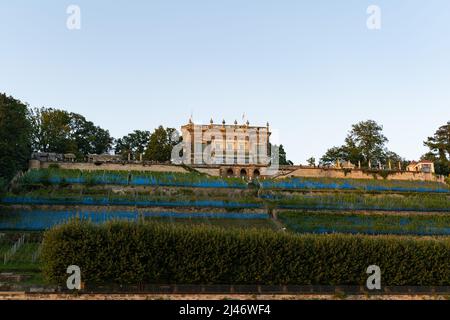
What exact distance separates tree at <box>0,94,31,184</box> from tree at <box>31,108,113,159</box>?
30590 millimetres

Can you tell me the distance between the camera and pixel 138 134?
112 metres

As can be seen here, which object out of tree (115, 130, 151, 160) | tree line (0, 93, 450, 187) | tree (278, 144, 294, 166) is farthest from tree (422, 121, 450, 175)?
tree (115, 130, 151, 160)

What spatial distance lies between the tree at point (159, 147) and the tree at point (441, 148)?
46447mm

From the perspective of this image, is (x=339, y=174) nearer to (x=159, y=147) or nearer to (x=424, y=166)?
(x=424, y=166)

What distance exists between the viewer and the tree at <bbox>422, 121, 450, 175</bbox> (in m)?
90.4

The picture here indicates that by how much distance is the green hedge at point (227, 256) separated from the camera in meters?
29.5

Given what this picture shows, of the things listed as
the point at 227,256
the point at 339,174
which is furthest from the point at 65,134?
the point at 227,256

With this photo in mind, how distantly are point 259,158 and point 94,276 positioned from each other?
66330 mm

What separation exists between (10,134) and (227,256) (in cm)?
3106

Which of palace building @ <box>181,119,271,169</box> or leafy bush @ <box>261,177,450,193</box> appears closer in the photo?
leafy bush @ <box>261,177,450,193</box>

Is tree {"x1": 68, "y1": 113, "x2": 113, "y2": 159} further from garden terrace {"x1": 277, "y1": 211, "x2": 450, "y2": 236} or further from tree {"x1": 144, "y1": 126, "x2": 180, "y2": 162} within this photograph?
garden terrace {"x1": 277, "y1": 211, "x2": 450, "y2": 236}

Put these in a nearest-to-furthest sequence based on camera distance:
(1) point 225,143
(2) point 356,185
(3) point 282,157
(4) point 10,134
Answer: (4) point 10,134 < (2) point 356,185 < (1) point 225,143 < (3) point 282,157

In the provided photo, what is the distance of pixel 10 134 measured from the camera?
51.8 m

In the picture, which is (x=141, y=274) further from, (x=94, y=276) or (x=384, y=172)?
(x=384, y=172)
